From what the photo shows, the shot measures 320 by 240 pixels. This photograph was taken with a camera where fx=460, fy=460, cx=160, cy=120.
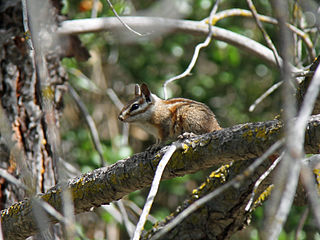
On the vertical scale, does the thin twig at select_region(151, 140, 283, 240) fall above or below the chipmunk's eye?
above

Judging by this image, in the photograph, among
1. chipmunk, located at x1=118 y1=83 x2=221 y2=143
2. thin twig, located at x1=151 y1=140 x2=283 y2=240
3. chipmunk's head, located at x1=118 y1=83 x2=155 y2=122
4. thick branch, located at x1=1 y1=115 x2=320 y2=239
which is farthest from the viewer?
chipmunk's head, located at x1=118 y1=83 x2=155 y2=122

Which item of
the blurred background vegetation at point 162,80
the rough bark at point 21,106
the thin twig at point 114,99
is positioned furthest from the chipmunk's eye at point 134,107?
the blurred background vegetation at point 162,80

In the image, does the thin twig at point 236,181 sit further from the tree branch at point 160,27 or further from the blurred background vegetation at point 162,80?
the blurred background vegetation at point 162,80

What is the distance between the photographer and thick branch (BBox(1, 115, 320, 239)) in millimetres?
2410

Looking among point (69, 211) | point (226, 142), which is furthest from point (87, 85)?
point (69, 211)

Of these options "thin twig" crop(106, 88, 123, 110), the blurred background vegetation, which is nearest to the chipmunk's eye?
"thin twig" crop(106, 88, 123, 110)

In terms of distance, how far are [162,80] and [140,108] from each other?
256 centimetres

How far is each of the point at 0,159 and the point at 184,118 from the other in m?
1.56

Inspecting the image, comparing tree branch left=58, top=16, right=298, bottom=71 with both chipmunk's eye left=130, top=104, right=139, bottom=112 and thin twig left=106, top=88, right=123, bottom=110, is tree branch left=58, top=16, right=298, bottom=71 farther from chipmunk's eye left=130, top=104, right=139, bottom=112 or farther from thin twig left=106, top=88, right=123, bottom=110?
thin twig left=106, top=88, right=123, bottom=110

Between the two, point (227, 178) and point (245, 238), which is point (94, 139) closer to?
point (227, 178)

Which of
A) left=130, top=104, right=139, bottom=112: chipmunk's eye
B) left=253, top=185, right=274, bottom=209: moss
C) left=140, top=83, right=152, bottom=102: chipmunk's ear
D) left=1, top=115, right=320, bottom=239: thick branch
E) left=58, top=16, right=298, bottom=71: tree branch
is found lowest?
left=253, top=185, right=274, bottom=209: moss

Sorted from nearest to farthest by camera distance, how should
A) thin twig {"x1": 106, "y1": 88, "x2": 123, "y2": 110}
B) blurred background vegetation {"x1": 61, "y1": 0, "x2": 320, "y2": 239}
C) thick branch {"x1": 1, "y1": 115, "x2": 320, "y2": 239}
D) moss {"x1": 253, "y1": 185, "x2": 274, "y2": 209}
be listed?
thick branch {"x1": 1, "y1": 115, "x2": 320, "y2": 239}
moss {"x1": 253, "y1": 185, "x2": 274, "y2": 209}
thin twig {"x1": 106, "y1": 88, "x2": 123, "y2": 110}
blurred background vegetation {"x1": 61, "y1": 0, "x2": 320, "y2": 239}

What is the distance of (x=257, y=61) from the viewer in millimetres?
6617

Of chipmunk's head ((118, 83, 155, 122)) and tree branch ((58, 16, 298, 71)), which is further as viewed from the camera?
tree branch ((58, 16, 298, 71))
